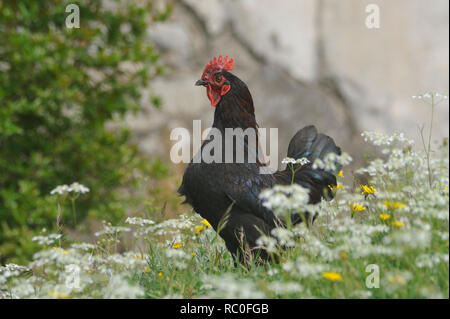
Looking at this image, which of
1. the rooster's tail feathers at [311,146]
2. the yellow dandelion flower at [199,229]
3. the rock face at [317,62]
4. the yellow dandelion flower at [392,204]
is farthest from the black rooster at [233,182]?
the rock face at [317,62]

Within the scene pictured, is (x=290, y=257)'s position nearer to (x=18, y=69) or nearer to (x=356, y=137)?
(x=18, y=69)

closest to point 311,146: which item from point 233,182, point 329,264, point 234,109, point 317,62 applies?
point 234,109

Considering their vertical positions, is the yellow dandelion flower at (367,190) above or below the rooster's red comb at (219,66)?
below

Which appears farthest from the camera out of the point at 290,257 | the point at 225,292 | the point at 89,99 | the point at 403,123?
the point at 403,123

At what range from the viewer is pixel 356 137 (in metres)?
7.62

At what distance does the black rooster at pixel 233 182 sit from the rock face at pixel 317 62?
410cm

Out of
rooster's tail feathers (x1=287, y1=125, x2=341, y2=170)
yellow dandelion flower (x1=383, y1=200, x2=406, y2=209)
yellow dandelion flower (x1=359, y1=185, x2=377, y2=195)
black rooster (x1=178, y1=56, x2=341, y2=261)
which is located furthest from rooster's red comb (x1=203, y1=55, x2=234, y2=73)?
yellow dandelion flower (x1=383, y1=200, x2=406, y2=209)

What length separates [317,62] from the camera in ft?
Result: 25.8

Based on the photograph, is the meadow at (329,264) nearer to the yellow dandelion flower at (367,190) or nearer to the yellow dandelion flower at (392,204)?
the yellow dandelion flower at (392,204)

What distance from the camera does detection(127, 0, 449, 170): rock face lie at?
764 centimetres

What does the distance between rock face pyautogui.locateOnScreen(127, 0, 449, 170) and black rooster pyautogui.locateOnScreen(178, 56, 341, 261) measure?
4.10 meters

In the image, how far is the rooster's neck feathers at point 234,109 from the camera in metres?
3.38
